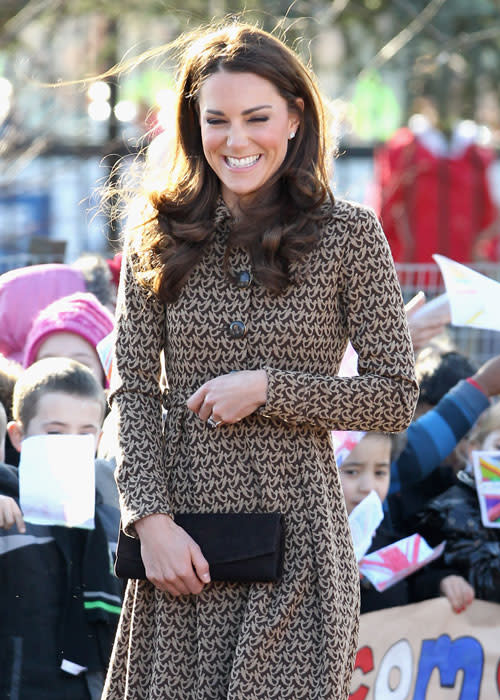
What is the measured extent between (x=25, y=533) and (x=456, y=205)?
791cm

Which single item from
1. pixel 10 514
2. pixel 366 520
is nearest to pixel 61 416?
pixel 10 514

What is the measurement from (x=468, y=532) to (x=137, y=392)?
206cm

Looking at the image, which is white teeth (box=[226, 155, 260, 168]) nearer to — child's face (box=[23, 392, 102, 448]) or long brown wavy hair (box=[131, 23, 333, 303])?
long brown wavy hair (box=[131, 23, 333, 303])

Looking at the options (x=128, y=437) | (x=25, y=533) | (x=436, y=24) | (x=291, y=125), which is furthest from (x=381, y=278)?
(x=436, y=24)

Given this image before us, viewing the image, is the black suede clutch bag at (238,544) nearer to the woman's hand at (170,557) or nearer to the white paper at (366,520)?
the woman's hand at (170,557)

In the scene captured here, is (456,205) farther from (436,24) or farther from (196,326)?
(196,326)

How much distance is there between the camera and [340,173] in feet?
38.2

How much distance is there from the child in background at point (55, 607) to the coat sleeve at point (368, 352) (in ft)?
4.14

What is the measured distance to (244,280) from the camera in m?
2.77

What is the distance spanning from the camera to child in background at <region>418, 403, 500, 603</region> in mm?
4551

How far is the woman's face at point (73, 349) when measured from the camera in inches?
190

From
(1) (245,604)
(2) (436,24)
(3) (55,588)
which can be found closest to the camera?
(1) (245,604)

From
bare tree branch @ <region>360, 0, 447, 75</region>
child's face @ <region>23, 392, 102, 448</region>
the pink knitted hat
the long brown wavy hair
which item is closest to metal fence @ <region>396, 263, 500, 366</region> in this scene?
bare tree branch @ <region>360, 0, 447, 75</region>

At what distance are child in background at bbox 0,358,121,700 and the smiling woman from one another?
92 centimetres
